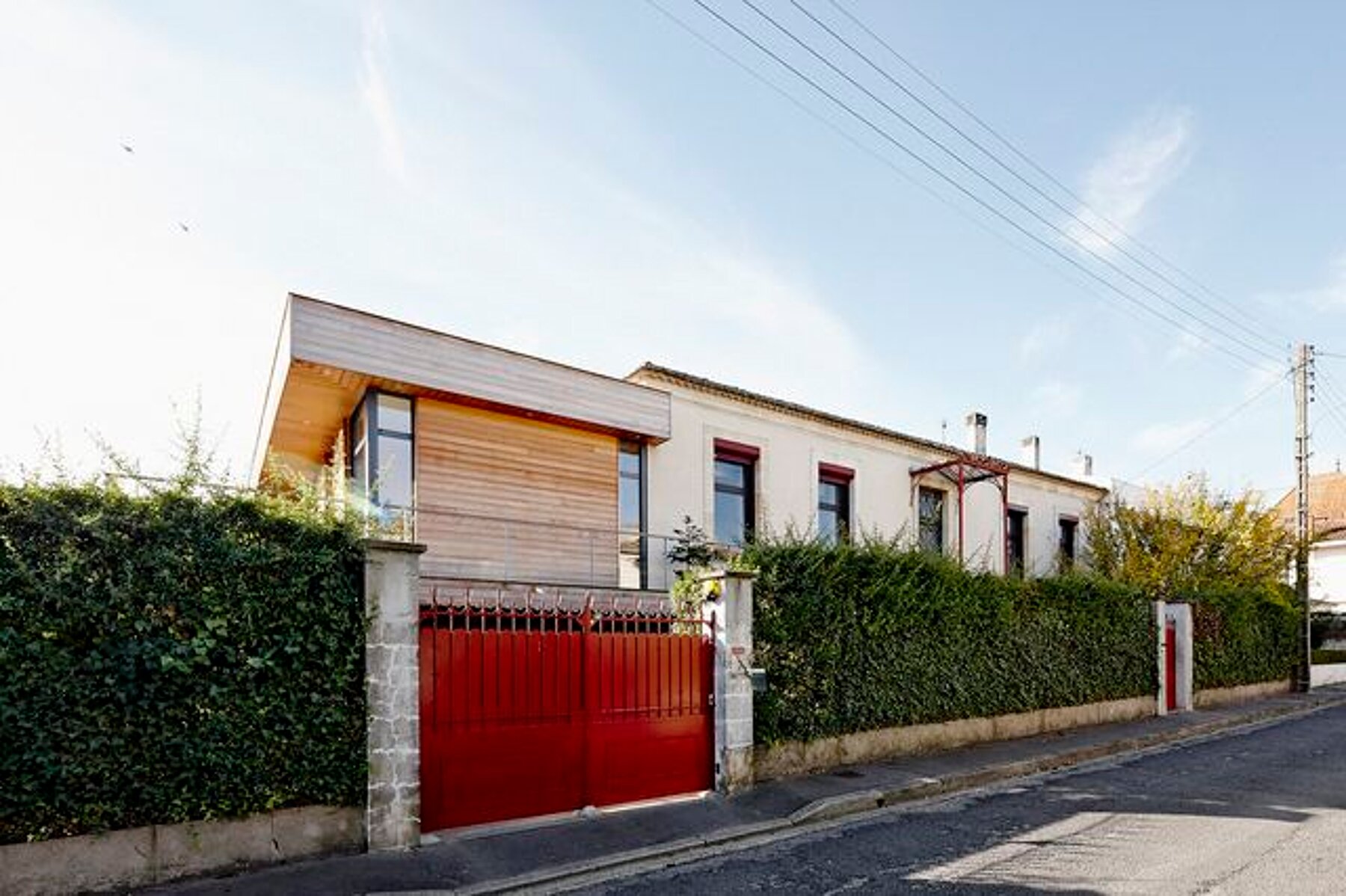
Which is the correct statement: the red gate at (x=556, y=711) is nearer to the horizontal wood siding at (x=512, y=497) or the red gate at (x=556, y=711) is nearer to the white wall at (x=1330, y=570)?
the horizontal wood siding at (x=512, y=497)

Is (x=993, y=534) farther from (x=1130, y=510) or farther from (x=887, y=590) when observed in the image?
(x=887, y=590)

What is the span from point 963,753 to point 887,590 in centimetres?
252

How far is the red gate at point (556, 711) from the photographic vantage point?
23.8 feet

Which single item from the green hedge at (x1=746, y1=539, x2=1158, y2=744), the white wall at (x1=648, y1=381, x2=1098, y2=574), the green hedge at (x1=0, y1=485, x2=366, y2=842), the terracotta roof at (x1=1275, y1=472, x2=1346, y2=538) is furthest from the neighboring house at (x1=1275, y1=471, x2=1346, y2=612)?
the green hedge at (x1=0, y1=485, x2=366, y2=842)

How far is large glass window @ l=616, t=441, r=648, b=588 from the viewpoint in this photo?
524 inches

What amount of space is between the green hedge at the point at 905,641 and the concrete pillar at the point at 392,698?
394 cm

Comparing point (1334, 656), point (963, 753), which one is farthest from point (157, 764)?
point (1334, 656)

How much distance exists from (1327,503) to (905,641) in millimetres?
37684

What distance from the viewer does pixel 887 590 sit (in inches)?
430

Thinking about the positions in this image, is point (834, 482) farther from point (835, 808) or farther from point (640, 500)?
point (835, 808)

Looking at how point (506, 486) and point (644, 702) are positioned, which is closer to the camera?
point (644, 702)

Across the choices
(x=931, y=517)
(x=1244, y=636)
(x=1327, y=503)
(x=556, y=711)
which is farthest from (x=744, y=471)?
(x=1327, y=503)

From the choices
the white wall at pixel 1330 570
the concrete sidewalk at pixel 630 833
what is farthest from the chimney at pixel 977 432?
the white wall at pixel 1330 570

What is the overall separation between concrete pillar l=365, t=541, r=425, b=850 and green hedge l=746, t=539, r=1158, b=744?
394 cm
